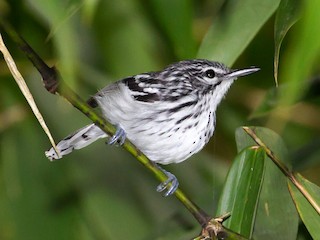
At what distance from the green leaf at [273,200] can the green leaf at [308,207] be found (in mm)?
78

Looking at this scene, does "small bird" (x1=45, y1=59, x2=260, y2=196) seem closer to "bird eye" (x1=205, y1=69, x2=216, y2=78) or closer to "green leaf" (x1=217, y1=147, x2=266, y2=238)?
"bird eye" (x1=205, y1=69, x2=216, y2=78)

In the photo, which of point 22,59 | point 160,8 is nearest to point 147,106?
point 160,8

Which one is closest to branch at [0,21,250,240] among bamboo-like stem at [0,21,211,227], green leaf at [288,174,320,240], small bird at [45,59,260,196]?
bamboo-like stem at [0,21,211,227]

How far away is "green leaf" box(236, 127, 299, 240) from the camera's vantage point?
260 cm

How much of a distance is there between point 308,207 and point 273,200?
0.17m

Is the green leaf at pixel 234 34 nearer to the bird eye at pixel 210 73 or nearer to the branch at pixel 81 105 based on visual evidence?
the bird eye at pixel 210 73

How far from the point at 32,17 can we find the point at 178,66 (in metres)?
0.89

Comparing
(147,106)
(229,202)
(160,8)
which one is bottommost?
(229,202)

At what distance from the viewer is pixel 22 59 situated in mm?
3785

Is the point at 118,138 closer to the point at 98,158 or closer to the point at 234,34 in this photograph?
the point at 234,34

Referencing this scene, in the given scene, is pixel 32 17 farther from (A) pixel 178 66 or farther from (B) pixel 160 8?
(B) pixel 160 8

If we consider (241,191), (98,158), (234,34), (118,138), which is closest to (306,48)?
(241,191)

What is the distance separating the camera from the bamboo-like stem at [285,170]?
2467mm

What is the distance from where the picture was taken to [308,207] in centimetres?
253
